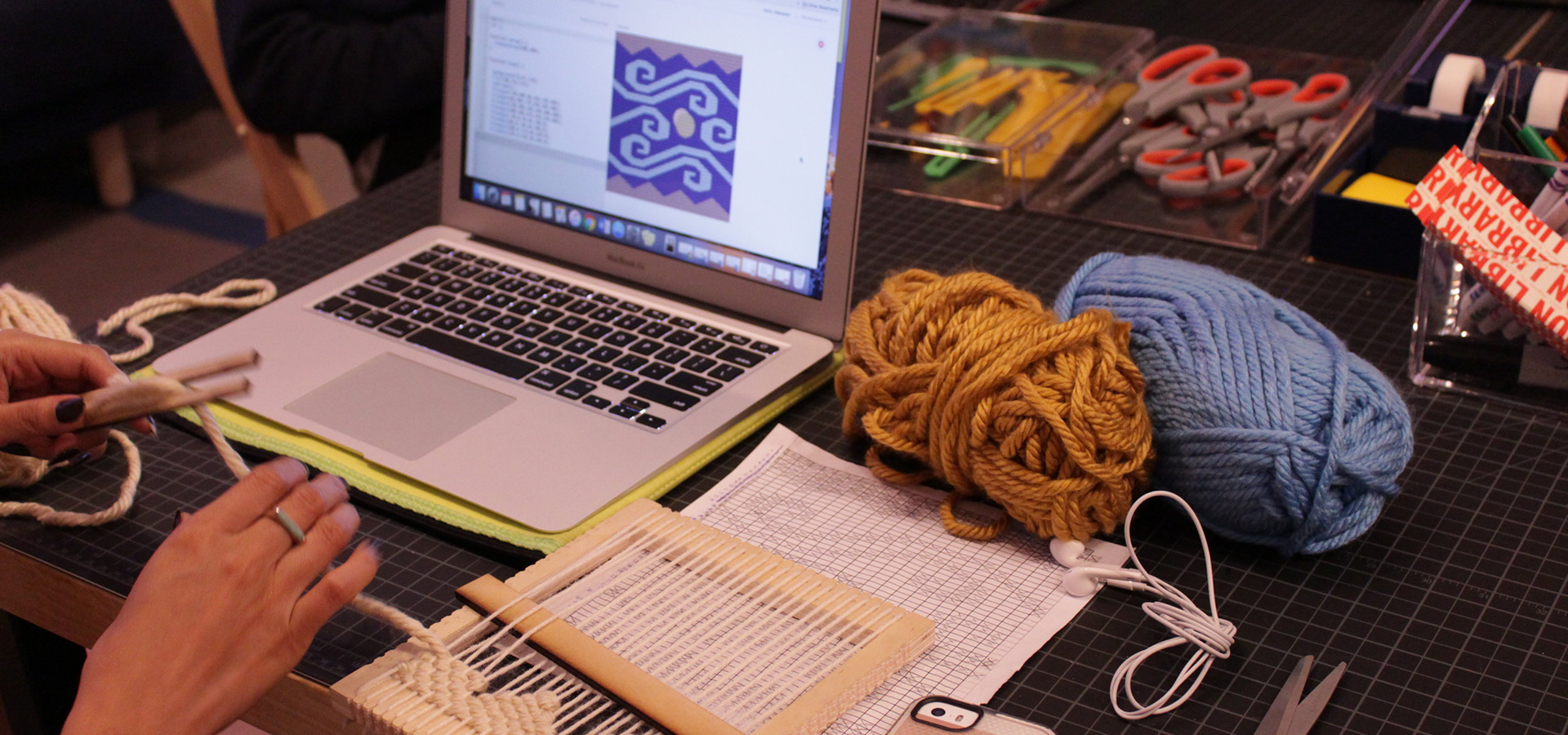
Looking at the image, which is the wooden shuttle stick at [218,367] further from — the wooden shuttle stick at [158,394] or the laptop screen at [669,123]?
the laptop screen at [669,123]

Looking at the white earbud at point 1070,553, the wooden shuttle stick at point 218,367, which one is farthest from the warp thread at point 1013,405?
the wooden shuttle stick at point 218,367

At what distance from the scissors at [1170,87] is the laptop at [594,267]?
0.39 m

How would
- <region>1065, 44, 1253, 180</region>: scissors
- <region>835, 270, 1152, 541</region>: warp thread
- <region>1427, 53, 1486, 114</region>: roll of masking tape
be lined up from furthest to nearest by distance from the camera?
<region>1065, 44, 1253, 180</region>: scissors, <region>1427, 53, 1486, 114</region>: roll of masking tape, <region>835, 270, 1152, 541</region>: warp thread

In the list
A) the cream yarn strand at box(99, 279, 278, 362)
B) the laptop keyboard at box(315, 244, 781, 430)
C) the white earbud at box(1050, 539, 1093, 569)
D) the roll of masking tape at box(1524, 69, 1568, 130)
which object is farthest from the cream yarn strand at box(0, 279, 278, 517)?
the roll of masking tape at box(1524, 69, 1568, 130)

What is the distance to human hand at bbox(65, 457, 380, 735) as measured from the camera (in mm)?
561

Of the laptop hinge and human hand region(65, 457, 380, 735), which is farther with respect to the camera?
the laptop hinge

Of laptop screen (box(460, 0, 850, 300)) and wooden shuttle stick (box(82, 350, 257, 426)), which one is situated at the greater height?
laptop screen (box(460, 0, 850, 300))

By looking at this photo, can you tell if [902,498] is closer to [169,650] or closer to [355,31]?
[169,650]

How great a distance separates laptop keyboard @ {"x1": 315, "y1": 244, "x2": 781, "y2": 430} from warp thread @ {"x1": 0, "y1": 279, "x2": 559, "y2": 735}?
12 centimetres

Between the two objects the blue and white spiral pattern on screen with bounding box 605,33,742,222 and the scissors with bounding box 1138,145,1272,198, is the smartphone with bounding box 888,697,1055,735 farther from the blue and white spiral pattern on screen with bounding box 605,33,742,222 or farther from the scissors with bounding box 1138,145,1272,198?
the scissors with bounding box 1138,145,1272,198

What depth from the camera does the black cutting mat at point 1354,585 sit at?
610 mm

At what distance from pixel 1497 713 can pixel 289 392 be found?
0.72 meters

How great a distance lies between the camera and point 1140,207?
1.09m

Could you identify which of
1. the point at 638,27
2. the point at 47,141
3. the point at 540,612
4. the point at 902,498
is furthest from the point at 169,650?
the point at 47,141
